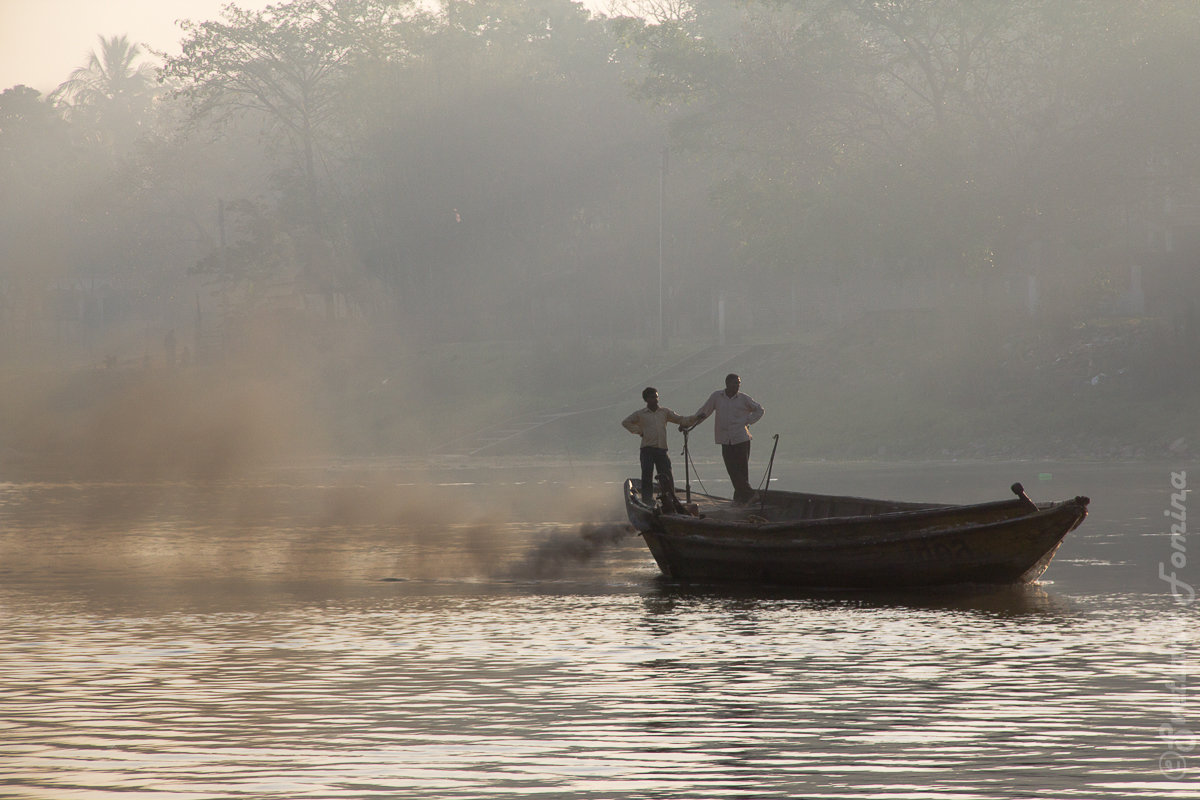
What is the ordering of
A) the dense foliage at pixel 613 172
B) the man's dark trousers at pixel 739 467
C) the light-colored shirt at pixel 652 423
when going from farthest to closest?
the dense foliage at pixel 613 172
the man's dark trousers at pixel 739 467
the light-colored shirt at pixel 652 423

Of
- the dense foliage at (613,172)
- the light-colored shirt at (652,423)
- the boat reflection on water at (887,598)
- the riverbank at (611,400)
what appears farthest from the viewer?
the dense foliage at (613,172)

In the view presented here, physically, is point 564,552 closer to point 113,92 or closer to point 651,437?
point 651,437

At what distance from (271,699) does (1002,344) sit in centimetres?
3897

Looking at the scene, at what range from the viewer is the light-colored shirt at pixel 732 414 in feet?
63.9

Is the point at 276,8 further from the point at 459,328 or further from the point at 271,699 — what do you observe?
the point at 271,699

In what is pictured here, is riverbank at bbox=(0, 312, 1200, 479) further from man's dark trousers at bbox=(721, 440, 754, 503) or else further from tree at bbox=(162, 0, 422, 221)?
man's dark trousers at bbox=(721, 440, 754, 503)

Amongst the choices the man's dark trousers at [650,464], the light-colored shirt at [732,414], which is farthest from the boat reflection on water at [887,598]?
the light-colored shirt at [732,414]

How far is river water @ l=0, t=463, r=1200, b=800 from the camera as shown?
8.51 metres

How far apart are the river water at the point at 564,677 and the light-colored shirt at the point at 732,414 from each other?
196 centimetres

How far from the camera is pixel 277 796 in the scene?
8.05 meters

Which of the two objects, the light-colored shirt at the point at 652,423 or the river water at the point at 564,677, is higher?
the light-colored shirt at the point at 652,423

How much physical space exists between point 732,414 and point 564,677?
8248mm

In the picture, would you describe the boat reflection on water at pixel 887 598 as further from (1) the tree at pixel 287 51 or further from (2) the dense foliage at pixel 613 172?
(1) the tree at pixel 287 51

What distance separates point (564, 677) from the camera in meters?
11.7
